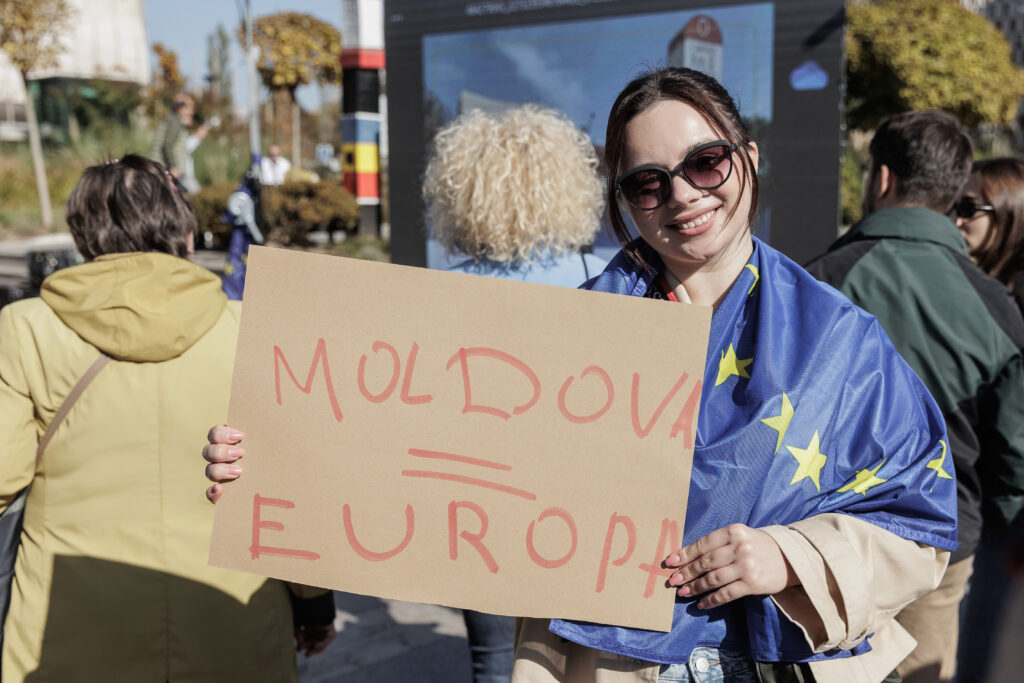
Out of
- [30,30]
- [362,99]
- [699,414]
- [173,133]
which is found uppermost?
[30,30]

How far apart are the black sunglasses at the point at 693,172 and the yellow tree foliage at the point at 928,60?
1486cm

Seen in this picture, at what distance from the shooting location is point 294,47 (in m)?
22.5

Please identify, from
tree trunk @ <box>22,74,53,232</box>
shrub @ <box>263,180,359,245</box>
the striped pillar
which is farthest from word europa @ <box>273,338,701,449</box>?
tree trunk @ <box>22,74,53,232</box>

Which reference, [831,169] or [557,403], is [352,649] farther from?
[831,169]

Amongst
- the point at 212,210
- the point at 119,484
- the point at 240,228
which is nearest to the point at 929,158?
the point at 119,484

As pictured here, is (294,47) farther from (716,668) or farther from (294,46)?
(716,668)

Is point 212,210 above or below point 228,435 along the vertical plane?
above

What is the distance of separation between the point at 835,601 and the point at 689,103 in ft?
2.58

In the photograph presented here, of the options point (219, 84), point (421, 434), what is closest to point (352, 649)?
point (421, 434)

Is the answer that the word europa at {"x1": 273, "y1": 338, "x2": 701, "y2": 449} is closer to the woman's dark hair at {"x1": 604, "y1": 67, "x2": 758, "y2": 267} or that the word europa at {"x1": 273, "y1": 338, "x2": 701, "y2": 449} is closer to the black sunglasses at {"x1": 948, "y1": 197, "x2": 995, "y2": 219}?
the woman's dark hair at {"x1": 604, "y1": 67, "x2": 758, "y2": 267}

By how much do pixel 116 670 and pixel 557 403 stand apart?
4.35 ft

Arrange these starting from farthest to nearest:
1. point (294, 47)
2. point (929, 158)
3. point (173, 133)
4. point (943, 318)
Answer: point (294, 47) < point (173, 133) < point (929, 158) < point (943, 318)

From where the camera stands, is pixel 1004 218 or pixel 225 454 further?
pixel 1004 218

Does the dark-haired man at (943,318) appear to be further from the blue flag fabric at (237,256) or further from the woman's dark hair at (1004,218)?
the blue flag fabric at (237,256)
